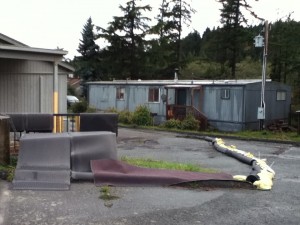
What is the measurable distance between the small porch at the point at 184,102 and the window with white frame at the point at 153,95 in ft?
2.86

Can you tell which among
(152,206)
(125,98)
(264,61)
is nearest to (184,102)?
(125,98)

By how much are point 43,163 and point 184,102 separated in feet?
61.1

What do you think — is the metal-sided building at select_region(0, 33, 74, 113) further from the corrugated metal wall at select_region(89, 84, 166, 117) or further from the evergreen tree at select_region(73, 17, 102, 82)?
the evergreen tree at select_region(73, 17, 102, 82)

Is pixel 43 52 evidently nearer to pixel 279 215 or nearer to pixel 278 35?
pixel 279 215

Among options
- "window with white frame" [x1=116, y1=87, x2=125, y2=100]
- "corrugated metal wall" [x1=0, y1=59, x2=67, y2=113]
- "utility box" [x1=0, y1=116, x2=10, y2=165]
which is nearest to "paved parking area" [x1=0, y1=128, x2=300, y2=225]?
"utility box" [x1=0, y1=116, x2=10, y2=165]

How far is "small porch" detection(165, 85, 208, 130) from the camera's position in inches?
926

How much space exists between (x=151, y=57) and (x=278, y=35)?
1250 cm

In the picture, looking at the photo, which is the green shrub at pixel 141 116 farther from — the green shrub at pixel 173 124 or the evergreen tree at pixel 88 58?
the evergreen tree at pixel 88 58

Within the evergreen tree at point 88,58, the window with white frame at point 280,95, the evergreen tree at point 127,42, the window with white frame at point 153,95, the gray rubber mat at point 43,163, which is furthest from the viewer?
the evergreen tree at point 88,58

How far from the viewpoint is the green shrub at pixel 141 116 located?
2498cm

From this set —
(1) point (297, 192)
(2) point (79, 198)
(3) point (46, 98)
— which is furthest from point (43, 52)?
(1) point (297, 192)

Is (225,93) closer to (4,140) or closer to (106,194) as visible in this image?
(4,140)

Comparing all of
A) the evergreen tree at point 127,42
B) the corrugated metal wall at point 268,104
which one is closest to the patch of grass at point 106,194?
the corrugated metal wall at point 268,104

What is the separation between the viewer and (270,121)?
24.1m
